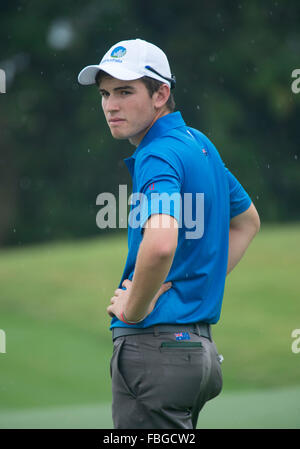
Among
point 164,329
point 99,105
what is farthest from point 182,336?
point 99,105

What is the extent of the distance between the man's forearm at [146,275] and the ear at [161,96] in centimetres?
60

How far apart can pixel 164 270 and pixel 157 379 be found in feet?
1.26

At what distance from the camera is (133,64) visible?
2.46 meters

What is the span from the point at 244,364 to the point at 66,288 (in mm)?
3163

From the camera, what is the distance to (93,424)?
451 centimetres

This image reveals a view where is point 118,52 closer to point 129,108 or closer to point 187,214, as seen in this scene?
point 129,108

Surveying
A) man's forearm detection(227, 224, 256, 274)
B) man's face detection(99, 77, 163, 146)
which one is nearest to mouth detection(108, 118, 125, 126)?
man's face detection(99, 77, 163, 146)

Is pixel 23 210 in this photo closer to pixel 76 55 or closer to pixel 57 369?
pixel 76 55

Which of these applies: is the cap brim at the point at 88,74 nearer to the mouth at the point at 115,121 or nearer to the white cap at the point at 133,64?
the white cap at the point at 133,64

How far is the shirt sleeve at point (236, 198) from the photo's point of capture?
8.81 feet

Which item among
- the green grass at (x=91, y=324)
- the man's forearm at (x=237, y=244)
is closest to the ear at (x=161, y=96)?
the man's forearm at (x=237, y=244)

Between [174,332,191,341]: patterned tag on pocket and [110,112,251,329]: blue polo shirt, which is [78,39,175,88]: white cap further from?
[174,332,191,341]: patterned tag on pocket
